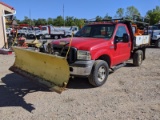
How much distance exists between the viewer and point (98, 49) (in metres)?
6.11

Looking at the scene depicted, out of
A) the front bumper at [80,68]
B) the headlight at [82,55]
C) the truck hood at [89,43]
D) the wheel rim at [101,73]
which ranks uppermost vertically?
the truck hood at [89,43]

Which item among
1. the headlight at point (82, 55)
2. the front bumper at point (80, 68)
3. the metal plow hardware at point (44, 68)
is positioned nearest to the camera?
the metal plow hardware at point (44, 68)

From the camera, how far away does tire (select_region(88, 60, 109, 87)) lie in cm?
594

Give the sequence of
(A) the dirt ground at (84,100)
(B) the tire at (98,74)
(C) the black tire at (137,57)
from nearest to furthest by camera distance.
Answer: (A) the dirt ground at (84,100) < (B) the tire at (98,74) < (C) the black tire at (137,57)

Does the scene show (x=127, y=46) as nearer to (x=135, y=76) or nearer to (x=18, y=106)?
(x=135, y=76)

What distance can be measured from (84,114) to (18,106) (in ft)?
5.09

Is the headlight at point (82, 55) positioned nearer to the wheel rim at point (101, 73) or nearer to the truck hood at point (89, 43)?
the truck hood at point (89, 43)

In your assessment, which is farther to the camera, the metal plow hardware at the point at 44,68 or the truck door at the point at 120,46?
the truck door at the point at 120,46

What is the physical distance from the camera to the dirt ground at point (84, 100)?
4.42 m

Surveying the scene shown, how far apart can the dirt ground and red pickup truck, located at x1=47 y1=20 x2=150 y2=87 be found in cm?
52

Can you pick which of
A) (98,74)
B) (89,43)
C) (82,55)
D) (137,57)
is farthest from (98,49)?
(137,57)

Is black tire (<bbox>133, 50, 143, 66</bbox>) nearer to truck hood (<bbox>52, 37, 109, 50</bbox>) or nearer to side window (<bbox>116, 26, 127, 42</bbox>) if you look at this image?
side window (<bbox>116, 26, 127, 42</bbox>)

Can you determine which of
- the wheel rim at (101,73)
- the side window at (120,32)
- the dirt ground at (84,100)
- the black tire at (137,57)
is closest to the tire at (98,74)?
the wheel rim at (101,73)

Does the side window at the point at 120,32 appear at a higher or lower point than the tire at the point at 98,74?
higher
